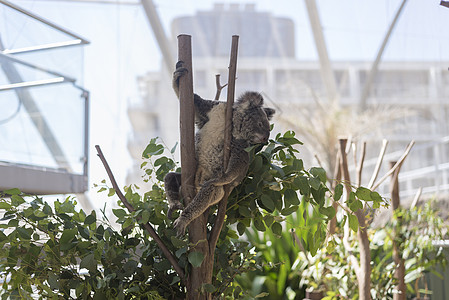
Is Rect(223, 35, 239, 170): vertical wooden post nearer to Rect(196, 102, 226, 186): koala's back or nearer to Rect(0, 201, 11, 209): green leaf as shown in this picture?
Rect(196, 102, 226, 186): koala's back

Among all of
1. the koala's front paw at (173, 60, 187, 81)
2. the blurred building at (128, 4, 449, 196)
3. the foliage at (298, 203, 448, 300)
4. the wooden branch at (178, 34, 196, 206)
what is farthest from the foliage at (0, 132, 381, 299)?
the blurred building at (128, 4, 449, 196)

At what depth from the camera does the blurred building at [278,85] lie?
7.02 m

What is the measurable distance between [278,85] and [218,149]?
6581 mm

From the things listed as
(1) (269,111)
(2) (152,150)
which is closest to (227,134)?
(1) (269,111)

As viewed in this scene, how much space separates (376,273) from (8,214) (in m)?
2.12

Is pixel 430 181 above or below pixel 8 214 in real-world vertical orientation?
below

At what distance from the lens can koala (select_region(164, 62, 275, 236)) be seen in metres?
1.17

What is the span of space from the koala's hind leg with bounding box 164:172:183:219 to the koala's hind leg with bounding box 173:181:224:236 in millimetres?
101

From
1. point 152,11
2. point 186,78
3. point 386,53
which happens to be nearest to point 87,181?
point 186,78

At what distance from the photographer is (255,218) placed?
132 cm

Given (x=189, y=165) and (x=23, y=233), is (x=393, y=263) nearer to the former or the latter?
(x=189, y=165)

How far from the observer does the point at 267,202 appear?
1214 millimetres

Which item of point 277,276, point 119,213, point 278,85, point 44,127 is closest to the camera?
point 119,213

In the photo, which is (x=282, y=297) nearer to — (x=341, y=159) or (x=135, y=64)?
(x=341, y=159)
